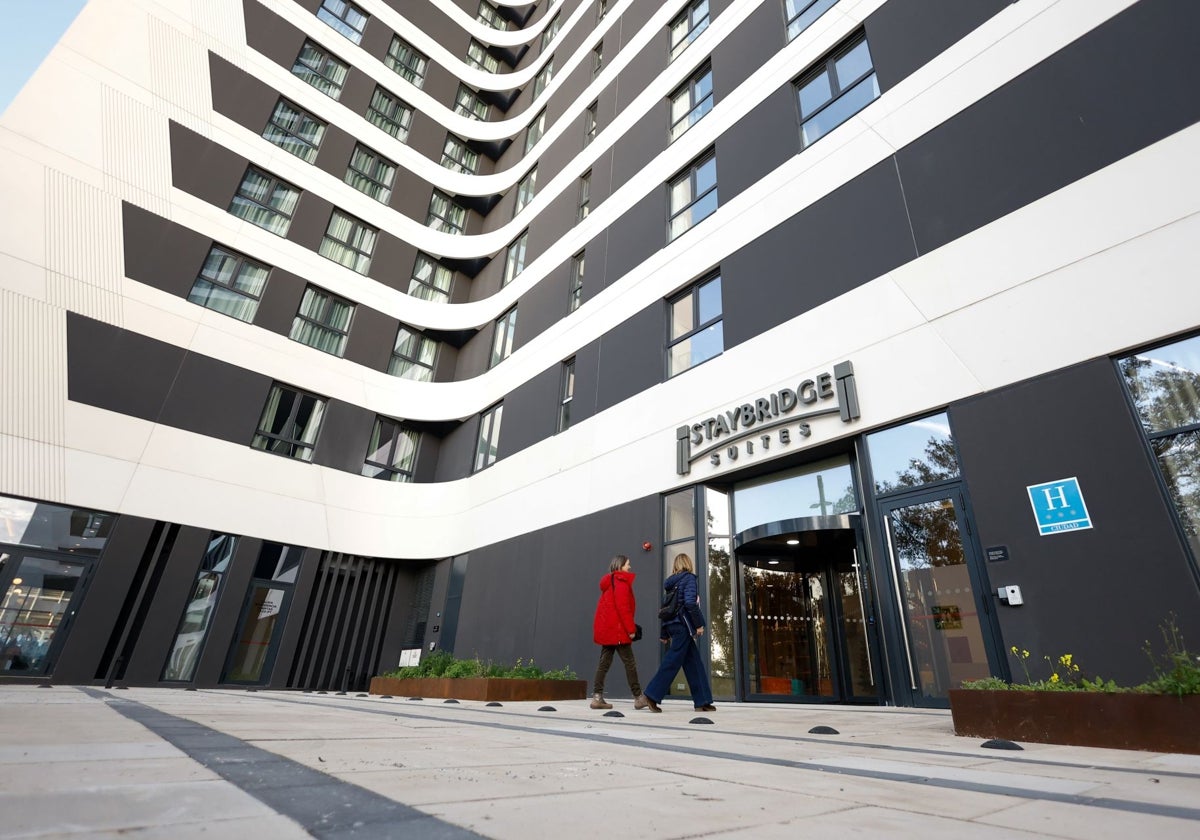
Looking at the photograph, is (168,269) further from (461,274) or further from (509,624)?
(509,624)

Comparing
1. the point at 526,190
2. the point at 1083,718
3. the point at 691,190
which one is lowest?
the point at 1083,718

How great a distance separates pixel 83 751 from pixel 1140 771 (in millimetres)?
4424

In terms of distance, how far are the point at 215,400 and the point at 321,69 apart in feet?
38.3

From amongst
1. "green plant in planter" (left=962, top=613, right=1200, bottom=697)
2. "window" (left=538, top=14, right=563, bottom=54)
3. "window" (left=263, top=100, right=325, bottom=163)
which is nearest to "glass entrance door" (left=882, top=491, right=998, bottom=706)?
"green plant in planter" (left=962, top=613, right=1200, bottom=697)

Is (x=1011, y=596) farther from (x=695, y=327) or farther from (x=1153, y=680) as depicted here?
(x=695, y=327)

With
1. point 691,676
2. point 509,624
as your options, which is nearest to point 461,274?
point 509,624

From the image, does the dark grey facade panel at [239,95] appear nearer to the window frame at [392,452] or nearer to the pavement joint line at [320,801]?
the window frame at [392,452]

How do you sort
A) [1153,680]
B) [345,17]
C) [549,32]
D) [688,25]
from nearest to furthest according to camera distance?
[1153,680] < [688,25] < [345,17] < [549,32]

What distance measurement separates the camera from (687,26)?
14477 mm

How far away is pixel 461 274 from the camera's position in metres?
20.5

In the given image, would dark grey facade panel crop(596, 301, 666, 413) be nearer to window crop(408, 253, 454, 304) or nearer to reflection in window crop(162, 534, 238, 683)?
window crop(408, 253, 454, 304)

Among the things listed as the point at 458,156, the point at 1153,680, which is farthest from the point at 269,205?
the point at 1153,680

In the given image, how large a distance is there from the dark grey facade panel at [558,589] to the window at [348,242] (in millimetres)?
9505

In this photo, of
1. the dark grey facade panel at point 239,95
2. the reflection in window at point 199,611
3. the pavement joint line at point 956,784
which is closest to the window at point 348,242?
the dark grey facade panel at point 239,95
